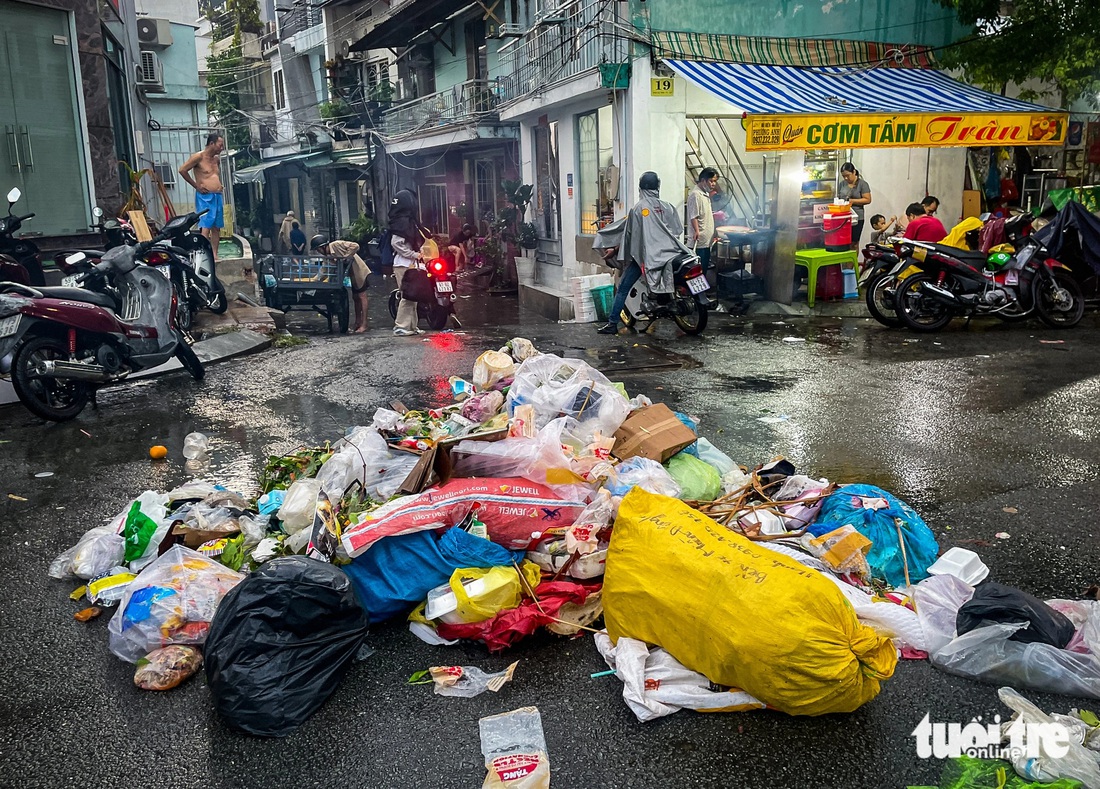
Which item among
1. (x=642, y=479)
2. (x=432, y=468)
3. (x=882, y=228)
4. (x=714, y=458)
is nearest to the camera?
(x=432, y=468)

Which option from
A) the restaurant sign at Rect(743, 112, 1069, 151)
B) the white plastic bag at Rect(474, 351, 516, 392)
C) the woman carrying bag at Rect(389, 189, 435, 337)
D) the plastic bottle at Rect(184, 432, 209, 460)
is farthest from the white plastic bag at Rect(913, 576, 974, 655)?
the woman carrying bag at Rect(389, 189, 435, 337)

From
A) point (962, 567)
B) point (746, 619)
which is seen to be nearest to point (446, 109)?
point (962, 567)

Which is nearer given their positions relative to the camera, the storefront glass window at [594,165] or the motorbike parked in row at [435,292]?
the motorbike parked in row at [435,292]

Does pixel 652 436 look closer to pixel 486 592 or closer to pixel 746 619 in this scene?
pixel 486 592

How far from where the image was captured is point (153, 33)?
→ 63.4ft

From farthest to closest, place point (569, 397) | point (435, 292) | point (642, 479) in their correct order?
point (435, 292)
point (569, 397)
point (642, 479)

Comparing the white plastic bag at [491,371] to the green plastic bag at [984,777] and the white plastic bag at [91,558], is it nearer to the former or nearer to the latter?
the white plastic bag at [91,558]

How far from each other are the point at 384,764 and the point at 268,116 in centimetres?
3686

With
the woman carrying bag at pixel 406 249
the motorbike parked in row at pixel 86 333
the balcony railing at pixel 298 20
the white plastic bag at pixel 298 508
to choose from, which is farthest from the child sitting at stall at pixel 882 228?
the balcony railing at pixel 298 20

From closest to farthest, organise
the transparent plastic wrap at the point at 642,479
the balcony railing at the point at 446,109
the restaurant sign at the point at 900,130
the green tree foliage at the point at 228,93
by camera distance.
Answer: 1. the transparent plastic wrap at the point at 642,479
2. the restaurant sign at the point at 900,130
3. the balcony railing at the point at 446,109
4. the green tree foliage at the point at 228,93

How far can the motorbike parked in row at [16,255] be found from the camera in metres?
8.92

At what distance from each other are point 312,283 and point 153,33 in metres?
11.4

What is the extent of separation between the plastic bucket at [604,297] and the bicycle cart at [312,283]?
344cm

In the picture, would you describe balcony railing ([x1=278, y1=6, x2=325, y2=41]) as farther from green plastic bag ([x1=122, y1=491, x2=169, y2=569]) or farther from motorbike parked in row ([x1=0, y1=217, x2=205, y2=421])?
green plastic bag ([x1=122, y1=491, x2=169, y2=569])
